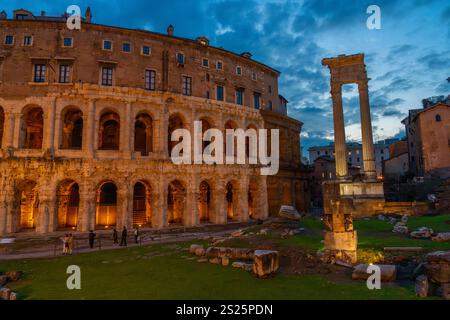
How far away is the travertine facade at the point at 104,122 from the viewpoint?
2559cm

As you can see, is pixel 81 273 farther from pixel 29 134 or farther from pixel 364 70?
pixel 364 70

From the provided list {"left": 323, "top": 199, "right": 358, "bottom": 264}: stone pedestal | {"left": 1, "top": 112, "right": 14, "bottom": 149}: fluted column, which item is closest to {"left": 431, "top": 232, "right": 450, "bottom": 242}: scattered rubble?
{"left": 323, "top": 199, "right": 358, "bottom": 264}: stone pedestal

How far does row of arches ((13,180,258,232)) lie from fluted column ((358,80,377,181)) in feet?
43.6

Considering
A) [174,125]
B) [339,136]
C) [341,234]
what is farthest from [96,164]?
[339,136]

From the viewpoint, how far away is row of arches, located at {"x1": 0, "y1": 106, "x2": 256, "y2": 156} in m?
29.4

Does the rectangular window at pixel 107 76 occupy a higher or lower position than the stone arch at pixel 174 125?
higher

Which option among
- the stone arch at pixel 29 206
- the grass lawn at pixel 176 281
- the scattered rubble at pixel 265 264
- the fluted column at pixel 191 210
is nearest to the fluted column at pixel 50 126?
the stone arch at pixel 29 206

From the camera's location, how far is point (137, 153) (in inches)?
1089

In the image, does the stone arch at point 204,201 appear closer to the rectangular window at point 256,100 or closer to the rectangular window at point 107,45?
the rectangular window at point 256,100

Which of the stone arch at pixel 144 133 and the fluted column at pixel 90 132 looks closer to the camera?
the fluted column at pixel 90 132

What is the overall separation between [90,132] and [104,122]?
6178 millimetres

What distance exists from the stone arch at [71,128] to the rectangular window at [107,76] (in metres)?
3.93

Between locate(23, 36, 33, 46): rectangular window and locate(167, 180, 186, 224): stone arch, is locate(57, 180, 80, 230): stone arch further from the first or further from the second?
locate(23, 36, 33, 46): rectangular window

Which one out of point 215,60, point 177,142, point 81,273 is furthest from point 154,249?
point 215,60
